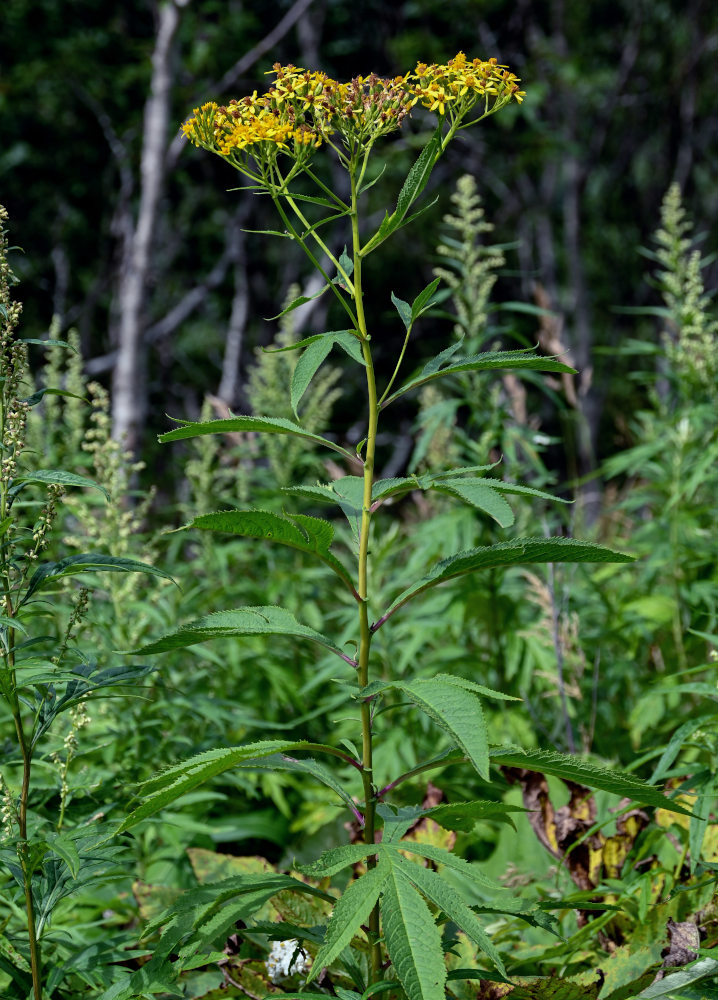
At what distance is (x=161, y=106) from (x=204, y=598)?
21.6 ft

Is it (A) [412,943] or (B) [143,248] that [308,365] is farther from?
(B) [143,248]

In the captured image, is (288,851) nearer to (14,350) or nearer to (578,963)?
(578,963)

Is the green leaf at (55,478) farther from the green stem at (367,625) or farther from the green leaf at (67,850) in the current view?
the green leaf at (67,850)

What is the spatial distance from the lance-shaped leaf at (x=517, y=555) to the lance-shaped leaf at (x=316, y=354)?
13.5 inches

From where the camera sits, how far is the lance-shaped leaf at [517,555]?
52.7 inches

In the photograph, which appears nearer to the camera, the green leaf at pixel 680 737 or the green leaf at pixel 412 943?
the green leaf at pixel 412 943

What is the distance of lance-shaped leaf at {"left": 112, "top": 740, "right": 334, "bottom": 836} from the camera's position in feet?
3.98

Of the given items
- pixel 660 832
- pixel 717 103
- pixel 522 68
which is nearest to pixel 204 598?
pixel 660 832

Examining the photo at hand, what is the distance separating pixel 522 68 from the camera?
46.8 ft

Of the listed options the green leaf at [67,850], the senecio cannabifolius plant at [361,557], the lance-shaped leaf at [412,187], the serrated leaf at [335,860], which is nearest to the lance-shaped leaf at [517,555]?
the senecio cannabifolius plant at [361,557]

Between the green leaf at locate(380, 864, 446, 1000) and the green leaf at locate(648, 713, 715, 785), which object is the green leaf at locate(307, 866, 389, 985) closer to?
the green leaf at locate(380, 864, 446, 1000)

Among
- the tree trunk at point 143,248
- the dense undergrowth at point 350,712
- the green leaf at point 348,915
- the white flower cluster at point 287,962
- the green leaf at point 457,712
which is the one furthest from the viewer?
the tree trunk at point 143,248

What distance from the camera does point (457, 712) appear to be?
1154 millimetres

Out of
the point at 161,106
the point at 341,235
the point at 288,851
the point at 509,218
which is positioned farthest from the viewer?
the point at 509,218
